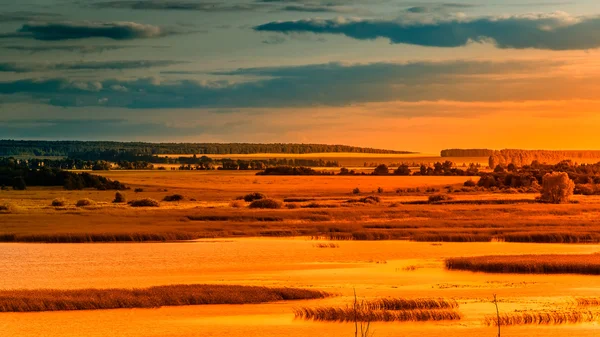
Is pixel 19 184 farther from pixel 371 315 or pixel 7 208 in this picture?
pixel 371 315

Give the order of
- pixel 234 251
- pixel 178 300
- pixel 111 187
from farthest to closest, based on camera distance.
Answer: pixel 111 187, pixel 234 251, pixel 178 300

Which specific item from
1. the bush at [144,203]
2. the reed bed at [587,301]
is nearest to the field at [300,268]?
the reed bed at [587,301]

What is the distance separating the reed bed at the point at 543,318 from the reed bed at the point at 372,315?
105 centimetres

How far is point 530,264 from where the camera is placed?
31453 mm

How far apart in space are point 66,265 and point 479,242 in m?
19.0

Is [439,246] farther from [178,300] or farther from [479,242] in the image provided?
[178,300]

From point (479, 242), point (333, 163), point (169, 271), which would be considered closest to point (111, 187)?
point (479, 242)

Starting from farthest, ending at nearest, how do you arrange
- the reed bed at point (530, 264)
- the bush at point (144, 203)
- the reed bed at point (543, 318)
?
the bush at point (144, 203)
the reed bed at point (530, 264)
the reed bed at point (543, 318)

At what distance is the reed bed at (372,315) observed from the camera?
22250mm

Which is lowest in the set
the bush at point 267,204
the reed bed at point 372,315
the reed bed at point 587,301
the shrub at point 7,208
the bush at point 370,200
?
the bush at point 370,200

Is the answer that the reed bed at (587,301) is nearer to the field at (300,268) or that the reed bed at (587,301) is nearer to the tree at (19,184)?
the field at (300,268)

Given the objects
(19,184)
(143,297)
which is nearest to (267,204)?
(19,184)

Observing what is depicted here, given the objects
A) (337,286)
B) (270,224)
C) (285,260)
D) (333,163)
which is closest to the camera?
(337,286)

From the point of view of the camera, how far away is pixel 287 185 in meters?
101
